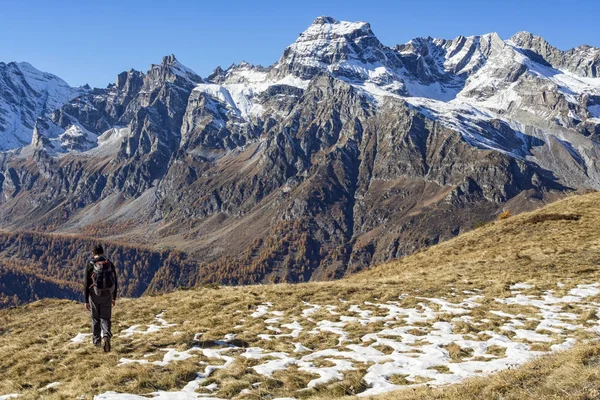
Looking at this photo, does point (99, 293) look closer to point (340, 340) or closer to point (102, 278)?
point (102, 278)

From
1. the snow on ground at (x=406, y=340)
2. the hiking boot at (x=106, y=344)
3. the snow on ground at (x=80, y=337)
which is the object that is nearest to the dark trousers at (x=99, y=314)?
the hiking boot at (x=106, y=344)

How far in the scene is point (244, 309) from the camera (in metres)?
25.2

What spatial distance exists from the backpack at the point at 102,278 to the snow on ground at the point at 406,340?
343 centimetres

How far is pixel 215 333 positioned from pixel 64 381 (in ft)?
20.8

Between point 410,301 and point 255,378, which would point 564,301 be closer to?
point 410,301

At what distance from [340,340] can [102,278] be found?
32.1ft

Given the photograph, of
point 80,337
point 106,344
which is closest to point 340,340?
point 106,344

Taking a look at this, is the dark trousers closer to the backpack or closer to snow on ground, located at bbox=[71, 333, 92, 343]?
the backpack

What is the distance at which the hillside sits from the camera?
13758 millimetres

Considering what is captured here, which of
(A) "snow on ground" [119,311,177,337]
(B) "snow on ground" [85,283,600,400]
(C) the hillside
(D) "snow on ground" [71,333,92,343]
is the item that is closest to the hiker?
(C) the hillside

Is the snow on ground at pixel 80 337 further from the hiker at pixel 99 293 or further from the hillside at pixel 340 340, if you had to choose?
the hiker at pixel 99 293

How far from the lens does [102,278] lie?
19.1 m

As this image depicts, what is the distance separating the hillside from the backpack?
2319 millimetres

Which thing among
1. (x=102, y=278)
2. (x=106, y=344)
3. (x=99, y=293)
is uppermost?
(x=102, y=278)
